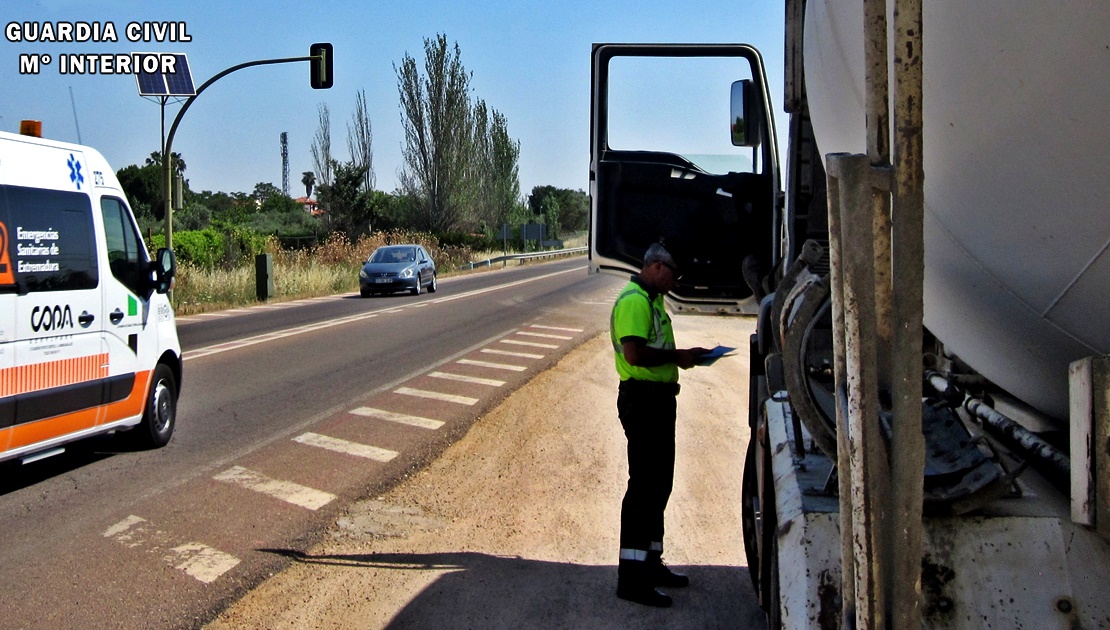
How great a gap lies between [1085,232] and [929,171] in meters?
0.39

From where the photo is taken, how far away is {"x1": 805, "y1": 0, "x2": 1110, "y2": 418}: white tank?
6.39 feet

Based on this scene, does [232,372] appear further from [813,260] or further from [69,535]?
[813,260]

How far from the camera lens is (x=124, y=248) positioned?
8141 millimetres

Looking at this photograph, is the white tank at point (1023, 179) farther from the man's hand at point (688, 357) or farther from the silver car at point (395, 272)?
the silver car at point (395, 272)

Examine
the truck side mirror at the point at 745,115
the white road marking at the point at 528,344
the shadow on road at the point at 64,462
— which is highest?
the truck side mirror at the point at 745,115

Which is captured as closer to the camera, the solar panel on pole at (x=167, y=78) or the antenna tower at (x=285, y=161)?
the solar panel on pole at (x=167, y=78)

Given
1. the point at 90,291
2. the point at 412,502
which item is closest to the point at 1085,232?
the point at 412,502

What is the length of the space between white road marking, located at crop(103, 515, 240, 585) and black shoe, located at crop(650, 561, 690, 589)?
2.22 m

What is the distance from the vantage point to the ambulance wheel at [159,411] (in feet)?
27.5

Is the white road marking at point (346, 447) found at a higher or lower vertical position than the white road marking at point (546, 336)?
higher

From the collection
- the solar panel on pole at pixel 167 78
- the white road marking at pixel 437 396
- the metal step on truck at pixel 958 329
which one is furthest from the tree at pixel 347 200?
the metal step on truck at pixel 958 329

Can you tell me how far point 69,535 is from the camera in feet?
19.9

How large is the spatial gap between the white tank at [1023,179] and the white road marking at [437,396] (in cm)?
892

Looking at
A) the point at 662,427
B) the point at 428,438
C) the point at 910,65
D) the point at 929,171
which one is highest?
the point at 910,65
